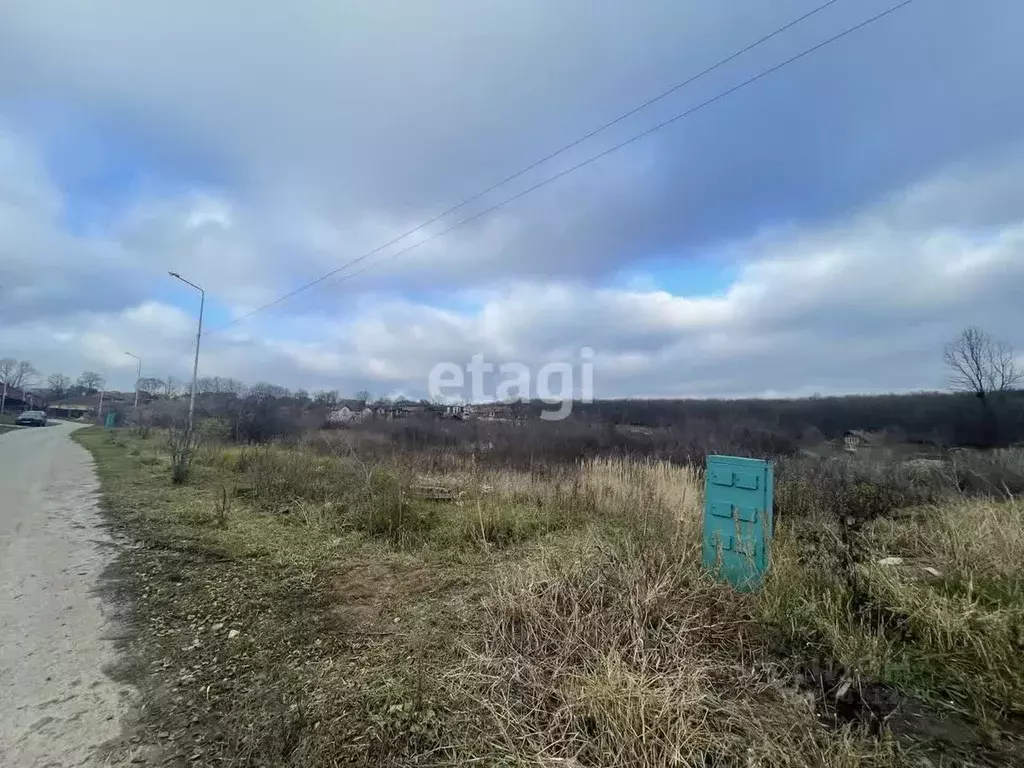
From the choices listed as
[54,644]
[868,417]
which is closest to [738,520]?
[54,644]

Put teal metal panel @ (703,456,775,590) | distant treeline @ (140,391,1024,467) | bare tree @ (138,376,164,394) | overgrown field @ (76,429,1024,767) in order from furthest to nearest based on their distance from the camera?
1. bare tree @ (138,376,164,394)
2. distant treeline @ (140,391,1024,467)
3. teal metal panel @ (703,456,775,590)
4. overgrown field @ (76,429,1024,767)

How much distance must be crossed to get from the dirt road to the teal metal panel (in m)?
3.89

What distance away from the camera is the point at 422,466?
470 inches

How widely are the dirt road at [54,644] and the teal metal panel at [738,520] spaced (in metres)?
3.89

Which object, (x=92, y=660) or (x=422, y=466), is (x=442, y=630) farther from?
(x=422, y=466)

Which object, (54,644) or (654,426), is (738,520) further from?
(654,426)

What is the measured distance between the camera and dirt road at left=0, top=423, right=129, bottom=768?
90.6 inches

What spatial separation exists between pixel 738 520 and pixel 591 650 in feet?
5.55

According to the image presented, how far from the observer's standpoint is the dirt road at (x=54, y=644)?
90.6 inches

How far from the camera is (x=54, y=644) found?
10.7 feet

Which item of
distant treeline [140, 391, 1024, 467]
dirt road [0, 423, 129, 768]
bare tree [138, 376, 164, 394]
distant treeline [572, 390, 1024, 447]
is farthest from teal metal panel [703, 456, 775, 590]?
bare tree [138, 376, 164, 394]

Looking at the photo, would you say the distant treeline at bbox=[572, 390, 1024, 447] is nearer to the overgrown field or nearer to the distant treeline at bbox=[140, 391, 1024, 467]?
the distant treeline at bbox=[140, 391, 1024, 467]

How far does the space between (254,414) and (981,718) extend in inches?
1112

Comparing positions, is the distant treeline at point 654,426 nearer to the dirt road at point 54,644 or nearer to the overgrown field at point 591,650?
the dirt road at point 54,644
